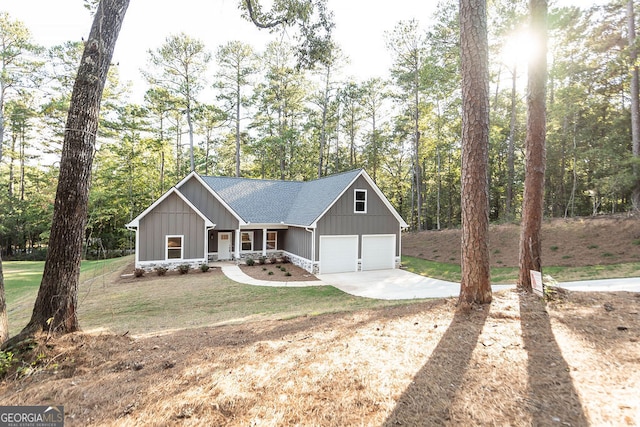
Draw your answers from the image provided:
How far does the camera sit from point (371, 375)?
9.45 feet

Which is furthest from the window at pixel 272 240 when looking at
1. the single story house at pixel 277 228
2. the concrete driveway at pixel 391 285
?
the concrete driveway at pixel 391 285

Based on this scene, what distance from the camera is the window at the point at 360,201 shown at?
599 inches

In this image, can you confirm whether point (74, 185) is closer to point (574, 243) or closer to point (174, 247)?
point (174, 247)

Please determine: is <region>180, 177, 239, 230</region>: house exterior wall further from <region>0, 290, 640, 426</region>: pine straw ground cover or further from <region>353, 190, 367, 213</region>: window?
<region>0, 290, 640, 426</region>: pine straw ground cover

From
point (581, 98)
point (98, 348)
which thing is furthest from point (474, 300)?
point (581, 98)

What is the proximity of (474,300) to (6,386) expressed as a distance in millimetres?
6062

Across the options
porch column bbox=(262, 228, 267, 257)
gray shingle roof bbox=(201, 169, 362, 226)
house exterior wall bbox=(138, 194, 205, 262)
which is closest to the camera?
house exterior wall bbox=(138, 194, 205, 262)

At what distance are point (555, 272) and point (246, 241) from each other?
49.2 ft

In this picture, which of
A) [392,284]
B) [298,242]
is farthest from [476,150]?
[298,242]

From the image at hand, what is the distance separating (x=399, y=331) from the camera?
13.7ft

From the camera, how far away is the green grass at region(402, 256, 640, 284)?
10.6 m

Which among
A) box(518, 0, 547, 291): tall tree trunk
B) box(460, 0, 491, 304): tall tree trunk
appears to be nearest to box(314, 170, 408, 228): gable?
box(518, 0, 547, 291): tall tree trunk

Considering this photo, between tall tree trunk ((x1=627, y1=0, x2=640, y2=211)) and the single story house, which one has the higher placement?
tall tree trunk ((x1=627, y1=0, x2=640, y2=211))

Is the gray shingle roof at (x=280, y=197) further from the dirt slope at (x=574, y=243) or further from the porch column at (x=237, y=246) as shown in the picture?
the dirt slope at (x=574, y=243)
